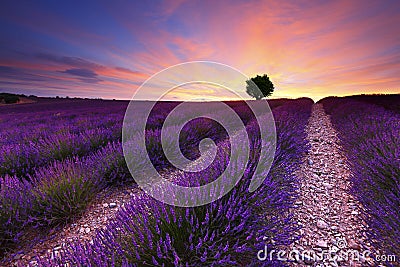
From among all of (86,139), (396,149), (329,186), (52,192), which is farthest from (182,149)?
(396,149)

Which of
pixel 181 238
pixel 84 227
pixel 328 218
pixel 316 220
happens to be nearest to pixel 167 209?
pixel 181 238

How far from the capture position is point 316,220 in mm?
2020

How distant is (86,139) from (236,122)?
15.3ft

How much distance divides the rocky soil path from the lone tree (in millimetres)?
28925

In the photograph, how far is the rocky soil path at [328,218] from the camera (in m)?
1.60

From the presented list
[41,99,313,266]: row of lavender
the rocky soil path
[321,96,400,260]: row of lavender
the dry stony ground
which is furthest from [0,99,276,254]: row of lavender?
[321,96,400,260]: row of lavender

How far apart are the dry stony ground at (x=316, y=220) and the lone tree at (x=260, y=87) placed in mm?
29167

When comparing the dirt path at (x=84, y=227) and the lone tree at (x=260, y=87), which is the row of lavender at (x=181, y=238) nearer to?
the dirt path at (x=84, y=227)

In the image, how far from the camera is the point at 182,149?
4090mm

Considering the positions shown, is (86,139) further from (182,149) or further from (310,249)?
(310,249)

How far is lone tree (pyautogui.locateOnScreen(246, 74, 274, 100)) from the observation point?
30906 millimetres

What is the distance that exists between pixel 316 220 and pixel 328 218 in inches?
5.7

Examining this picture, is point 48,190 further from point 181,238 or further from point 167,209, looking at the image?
point 181,238

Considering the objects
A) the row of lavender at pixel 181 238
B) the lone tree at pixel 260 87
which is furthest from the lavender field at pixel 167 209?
the lone tree at pixel 260 87
